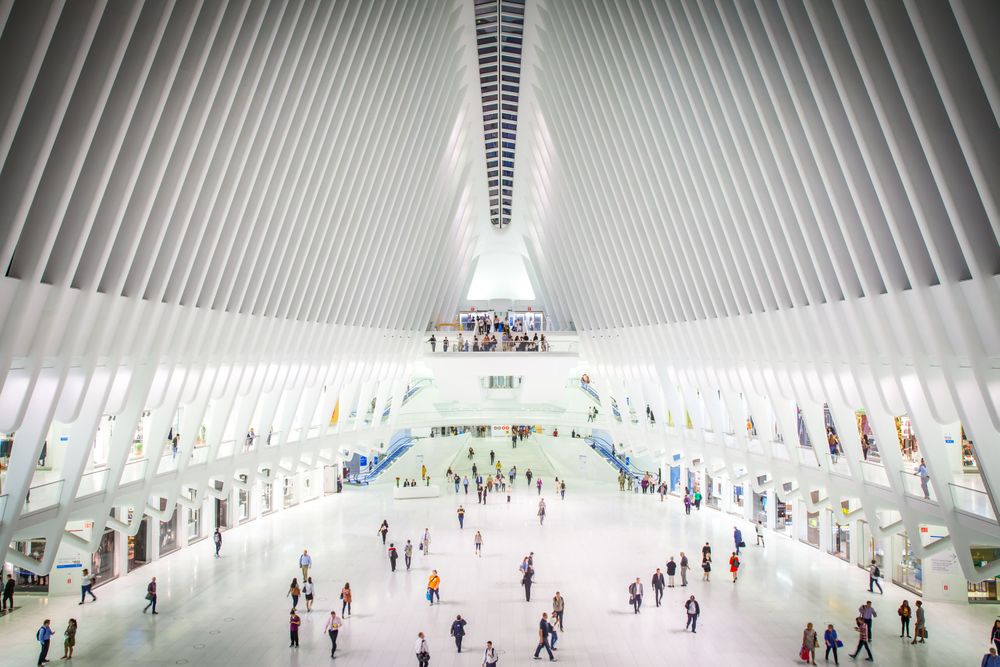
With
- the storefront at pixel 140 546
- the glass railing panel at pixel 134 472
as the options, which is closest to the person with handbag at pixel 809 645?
the glass railing panel at pixel 134 472

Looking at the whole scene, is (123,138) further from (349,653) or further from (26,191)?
(349,653)

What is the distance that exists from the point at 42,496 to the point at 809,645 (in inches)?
571

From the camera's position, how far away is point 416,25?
15812 mm

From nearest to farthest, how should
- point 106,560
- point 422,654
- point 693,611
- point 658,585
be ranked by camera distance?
1. point 422,654
2. point 693,611
3. point 658,585
4. point 106,560

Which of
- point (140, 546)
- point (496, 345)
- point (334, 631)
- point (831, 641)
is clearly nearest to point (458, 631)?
point (334, 631)

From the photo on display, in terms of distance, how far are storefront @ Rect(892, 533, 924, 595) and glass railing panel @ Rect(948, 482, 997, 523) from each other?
6.08 m

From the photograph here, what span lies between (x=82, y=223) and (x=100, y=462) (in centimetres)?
1262

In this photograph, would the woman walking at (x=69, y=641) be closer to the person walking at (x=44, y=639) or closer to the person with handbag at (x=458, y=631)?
the person walking at (x=44, y=639)

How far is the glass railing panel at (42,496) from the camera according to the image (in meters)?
11.1

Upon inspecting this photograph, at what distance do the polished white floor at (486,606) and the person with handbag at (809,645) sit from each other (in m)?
0.33

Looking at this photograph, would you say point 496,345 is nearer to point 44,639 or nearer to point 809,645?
point 809,645

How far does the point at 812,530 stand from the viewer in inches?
882

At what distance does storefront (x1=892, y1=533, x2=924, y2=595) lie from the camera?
54.7 ft

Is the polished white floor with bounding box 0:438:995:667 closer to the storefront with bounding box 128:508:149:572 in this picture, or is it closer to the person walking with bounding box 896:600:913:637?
the person walking with bounding box 896:600:913:637
